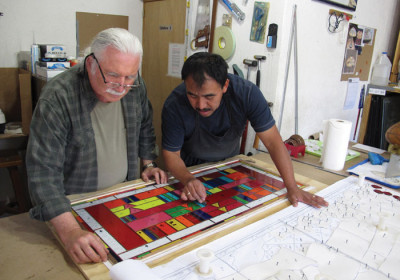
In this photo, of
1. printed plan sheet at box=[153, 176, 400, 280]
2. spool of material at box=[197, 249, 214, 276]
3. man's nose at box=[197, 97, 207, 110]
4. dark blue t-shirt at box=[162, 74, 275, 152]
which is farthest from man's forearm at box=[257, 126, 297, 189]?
spool of material at box=[197, 249, 214, 276]

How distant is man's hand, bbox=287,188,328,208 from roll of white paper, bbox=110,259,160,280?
2.30 feet

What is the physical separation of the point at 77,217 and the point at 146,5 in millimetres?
2573

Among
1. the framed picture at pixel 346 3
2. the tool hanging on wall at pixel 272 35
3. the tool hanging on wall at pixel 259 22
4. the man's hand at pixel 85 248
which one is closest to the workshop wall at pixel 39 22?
the tool hanging on wall at pixel 259 22

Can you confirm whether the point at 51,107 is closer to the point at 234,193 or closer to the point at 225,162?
the point at 234,193

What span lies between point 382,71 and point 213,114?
2.28 metres

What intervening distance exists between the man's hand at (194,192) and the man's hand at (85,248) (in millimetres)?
401

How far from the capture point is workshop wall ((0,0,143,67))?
2.41m

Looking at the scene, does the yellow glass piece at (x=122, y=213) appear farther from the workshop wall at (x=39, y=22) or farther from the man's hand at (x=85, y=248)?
the workshop wall at (x=39, y=22)

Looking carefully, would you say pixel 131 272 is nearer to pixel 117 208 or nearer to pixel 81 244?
pixel 81 244

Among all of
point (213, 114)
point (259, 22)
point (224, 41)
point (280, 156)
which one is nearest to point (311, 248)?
point (280, 156)

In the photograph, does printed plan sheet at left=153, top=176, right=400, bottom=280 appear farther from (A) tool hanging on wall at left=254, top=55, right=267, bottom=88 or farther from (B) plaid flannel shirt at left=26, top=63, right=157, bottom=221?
(A) tool hanging on wall at left=254, top=55, right=267, bottom=88

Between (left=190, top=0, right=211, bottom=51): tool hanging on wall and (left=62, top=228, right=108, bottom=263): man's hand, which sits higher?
(left=190, top=0, right=211, bottom=51): tool hanging on wall

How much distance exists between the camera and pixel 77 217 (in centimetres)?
105

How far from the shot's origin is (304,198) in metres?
1.27
